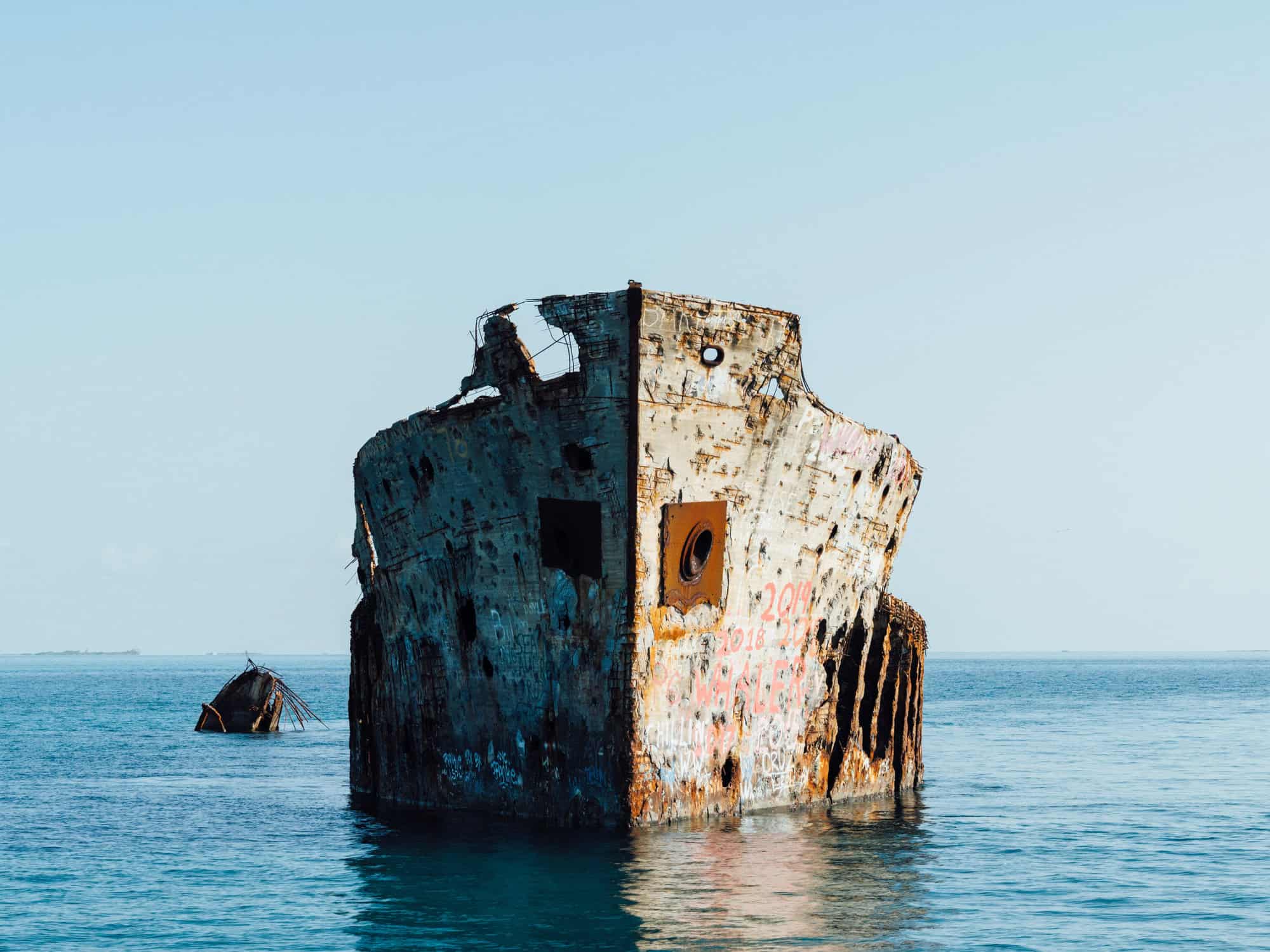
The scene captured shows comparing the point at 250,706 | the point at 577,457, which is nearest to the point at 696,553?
the point at 577,457

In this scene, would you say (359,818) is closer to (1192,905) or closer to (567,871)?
(567,871)

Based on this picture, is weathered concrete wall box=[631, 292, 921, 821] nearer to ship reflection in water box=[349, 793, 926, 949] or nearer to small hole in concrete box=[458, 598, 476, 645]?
ship reflection in water box=[349, 793, 926, 949]

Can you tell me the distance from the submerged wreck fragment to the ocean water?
80 centimetres

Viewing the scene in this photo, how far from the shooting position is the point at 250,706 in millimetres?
46094

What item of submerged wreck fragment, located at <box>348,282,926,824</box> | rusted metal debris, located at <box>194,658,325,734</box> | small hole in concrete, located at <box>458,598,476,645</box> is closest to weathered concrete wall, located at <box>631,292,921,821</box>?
submerged wreck fragment, located at <box>348,282,926,824</box>

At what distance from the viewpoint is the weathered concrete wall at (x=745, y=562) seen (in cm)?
1684

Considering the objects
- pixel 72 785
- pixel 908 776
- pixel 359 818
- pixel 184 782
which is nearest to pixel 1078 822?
pixel 908 776

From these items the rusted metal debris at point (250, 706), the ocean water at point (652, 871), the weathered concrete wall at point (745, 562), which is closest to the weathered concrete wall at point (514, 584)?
the weathered concrete wall at point (745, 562)

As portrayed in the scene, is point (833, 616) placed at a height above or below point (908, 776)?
above

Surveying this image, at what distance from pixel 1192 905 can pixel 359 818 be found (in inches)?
447

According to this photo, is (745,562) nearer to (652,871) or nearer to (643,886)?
(652,871)

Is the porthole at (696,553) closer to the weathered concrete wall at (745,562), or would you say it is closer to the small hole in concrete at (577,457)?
the weathered concrete wall at (745,562)

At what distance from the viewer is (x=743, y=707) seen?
18.2 m

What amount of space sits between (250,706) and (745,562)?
31.8m
